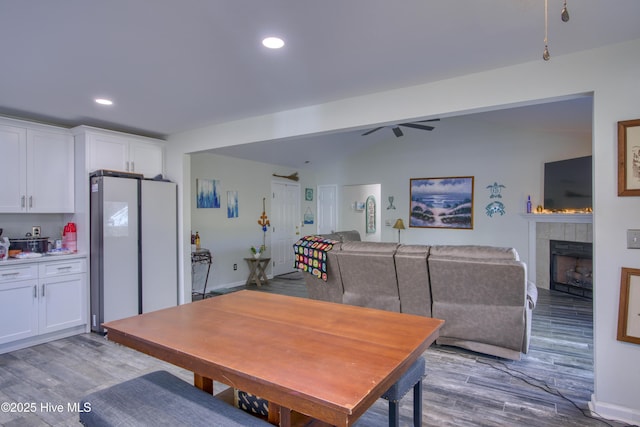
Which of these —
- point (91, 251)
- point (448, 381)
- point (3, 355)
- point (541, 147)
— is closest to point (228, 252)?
point (91, 251)

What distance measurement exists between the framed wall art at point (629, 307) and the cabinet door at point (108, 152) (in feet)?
15.9

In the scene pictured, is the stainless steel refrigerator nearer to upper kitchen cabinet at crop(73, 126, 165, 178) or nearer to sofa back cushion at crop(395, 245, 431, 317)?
upper kitchen cabinet at crop(73, 126, 165, 178)

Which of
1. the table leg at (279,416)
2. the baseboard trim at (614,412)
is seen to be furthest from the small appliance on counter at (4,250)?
the baseboard trim at (614,412)

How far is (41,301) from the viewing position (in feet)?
11.6

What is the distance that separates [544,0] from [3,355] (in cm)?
502

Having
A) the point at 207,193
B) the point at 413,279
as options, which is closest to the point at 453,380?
the point at 413,279

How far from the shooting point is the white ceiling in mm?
1814

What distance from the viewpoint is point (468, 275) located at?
3049mm

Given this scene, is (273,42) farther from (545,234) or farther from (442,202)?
(545,234)

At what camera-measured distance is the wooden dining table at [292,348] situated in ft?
3.34

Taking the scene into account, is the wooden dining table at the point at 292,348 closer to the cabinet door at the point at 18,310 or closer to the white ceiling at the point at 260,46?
the white ceiling at the point at 260,46

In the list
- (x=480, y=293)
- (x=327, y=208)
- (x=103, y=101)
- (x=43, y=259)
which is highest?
(x=103, y=101)

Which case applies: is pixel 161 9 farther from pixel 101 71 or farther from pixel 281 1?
pixel 101 71

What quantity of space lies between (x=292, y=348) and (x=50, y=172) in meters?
3.91
